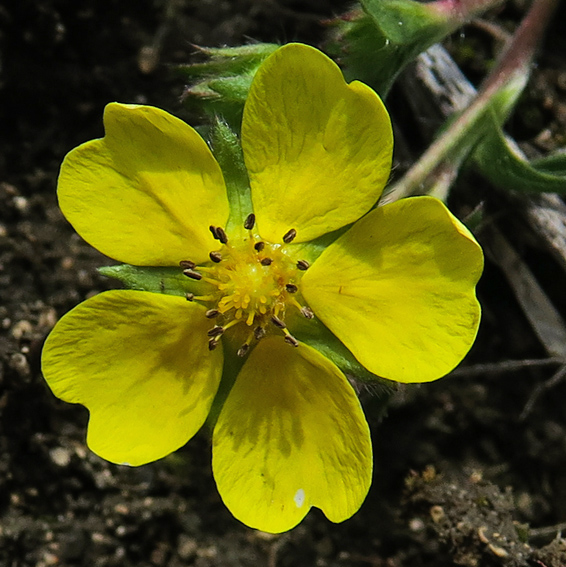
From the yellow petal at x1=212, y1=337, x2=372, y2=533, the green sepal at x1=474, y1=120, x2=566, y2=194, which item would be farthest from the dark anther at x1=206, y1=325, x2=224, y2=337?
the green sepal at x1=474, y1=120, x2=566, y2=194

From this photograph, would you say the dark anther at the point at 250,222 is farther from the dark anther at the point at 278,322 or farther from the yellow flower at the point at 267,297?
the dark anther at the point at 278,322

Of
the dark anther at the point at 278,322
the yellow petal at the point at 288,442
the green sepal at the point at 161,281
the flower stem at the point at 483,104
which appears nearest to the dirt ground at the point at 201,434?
the flower stem at the point at 483,104

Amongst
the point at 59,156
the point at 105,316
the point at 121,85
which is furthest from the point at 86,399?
the point at 121,85

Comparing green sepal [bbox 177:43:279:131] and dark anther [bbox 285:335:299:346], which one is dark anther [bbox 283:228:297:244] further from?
green sepal [bbox 177:43:279:131]

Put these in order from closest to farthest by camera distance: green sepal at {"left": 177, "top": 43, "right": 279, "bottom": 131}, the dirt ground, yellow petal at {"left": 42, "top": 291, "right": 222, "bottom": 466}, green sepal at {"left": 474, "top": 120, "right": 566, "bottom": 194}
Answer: yellow petal at {"left": 42, "top": 291, "right": 222, "bottom": 466}, green sepal at {"left": 177, "top": 43, "right": 279, "bottom": 131}, green sepal at {"left": 474, "top": 120, "right": 566, "bottom": 194}, the dirt ground

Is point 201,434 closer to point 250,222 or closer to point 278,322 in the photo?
point 278,322

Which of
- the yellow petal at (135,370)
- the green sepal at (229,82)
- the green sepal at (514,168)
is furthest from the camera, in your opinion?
the green sepal at (514,168)

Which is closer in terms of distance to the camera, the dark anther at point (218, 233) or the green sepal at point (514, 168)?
the dark anther at point (218, 233)

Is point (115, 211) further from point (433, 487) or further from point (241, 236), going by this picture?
point (433, 487)
